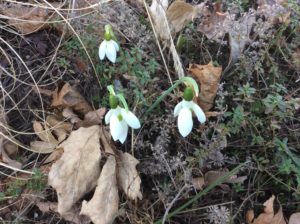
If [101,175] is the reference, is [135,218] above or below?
below

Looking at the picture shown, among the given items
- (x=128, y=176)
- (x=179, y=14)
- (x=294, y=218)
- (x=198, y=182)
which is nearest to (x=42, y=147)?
(x=128, y=176)

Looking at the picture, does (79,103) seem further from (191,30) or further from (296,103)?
(296,103)

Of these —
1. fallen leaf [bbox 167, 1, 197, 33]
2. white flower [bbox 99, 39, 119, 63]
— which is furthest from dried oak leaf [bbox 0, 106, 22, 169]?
fallen leaf [bbox 167, 1, 197, 33]

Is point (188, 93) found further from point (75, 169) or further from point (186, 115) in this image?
point (75, 169)

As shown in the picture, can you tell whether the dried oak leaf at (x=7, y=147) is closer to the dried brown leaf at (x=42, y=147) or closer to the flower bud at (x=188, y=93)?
the dried brown leaf at (x=42, y=147)

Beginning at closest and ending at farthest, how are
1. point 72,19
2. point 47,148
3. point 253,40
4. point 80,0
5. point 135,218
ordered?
1. point 135,218
2. point 47,148
3. point 253,40
4. point 72,19
5. point 80,0

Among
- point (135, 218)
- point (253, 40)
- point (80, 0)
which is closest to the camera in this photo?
point (135, 218)

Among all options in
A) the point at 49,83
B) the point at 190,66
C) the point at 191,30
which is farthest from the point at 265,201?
the point at 49,83

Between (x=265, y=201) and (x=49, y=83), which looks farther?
(x=49, y=83)
